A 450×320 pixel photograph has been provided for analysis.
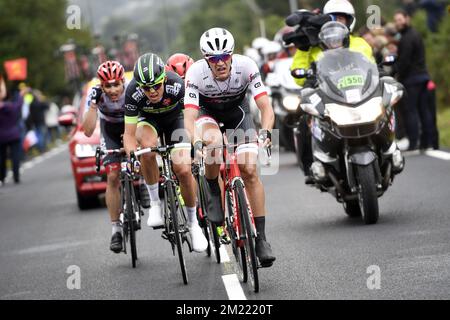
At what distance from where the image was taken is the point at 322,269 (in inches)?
408

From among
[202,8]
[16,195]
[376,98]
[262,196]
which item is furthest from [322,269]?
[202,8]

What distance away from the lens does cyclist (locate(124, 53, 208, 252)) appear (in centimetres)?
1098

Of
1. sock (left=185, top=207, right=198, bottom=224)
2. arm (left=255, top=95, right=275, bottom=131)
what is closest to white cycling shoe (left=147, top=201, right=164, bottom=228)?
sock (left=185, top=207, right=198, bottom=224)

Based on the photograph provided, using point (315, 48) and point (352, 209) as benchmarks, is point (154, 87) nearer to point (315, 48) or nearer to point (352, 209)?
point (352, 209)

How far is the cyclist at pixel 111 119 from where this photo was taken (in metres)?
12.1

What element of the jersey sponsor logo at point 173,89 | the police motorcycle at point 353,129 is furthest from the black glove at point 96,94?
the police motorcycle at point 353,129

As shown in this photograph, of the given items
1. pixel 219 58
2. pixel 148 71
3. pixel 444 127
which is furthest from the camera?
pixel 444 127

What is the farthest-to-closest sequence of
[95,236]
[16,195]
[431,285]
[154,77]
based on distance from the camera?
1. [16,195]
2. [95,236]
3. [154,77]
4. [431,285]

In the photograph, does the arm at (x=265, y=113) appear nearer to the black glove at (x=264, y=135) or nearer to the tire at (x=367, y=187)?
the black glove at (x=264, y=135)

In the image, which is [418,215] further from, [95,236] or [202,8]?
[202,8]

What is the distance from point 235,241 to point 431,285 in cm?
162

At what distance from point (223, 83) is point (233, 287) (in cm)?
173

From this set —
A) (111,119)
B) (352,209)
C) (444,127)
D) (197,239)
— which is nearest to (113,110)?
(111,119)

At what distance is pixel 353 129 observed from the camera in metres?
12.6
